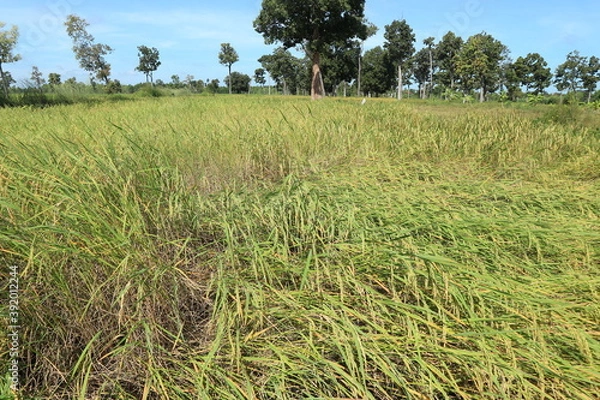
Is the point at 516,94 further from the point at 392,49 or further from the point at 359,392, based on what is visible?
the point at 359,392

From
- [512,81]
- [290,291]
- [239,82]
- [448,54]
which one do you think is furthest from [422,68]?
[290,291]

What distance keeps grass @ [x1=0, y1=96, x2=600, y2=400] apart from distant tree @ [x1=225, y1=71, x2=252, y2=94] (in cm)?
6386

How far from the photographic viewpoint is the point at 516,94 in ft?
132

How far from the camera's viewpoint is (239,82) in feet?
203

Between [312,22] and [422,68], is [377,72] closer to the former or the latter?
[422,68]

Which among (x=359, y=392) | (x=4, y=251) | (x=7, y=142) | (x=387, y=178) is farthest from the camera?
(x=387, y=178)

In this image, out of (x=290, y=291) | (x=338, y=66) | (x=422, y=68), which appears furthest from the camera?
(x=422, y=68)

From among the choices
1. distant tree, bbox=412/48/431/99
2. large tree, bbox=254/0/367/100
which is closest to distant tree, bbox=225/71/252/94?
distant tree, bbox=412/48/431/99

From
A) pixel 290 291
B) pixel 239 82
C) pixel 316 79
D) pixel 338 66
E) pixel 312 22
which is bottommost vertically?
pixel 290 291

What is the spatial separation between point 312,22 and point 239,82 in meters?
49.2

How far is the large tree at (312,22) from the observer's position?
16125 mm

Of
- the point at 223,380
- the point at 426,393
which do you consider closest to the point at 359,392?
the point at 426,393

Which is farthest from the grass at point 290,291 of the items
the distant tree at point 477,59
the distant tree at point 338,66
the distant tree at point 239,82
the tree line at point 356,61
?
the distant tree at point 239,82

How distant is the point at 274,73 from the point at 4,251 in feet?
195
